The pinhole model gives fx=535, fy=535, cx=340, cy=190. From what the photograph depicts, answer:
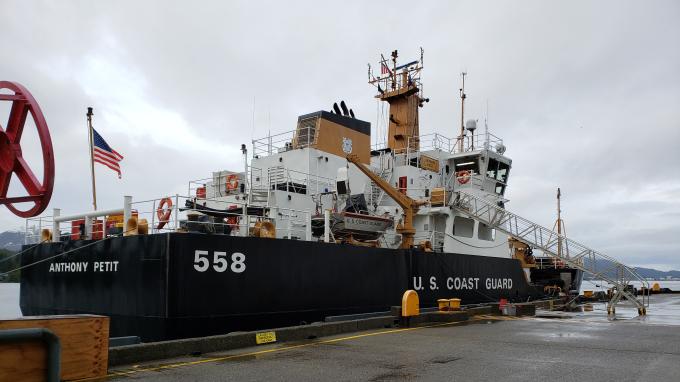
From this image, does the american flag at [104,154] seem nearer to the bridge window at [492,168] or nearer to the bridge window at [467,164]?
the bridge window at [467,164]

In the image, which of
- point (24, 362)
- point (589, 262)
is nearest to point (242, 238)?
point (24, 362)

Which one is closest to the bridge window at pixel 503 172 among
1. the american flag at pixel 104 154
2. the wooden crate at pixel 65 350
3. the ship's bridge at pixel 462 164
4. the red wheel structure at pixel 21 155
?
the ship's bridge at pixel 462 164

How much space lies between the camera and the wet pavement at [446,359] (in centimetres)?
714

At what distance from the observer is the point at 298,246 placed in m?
12.8

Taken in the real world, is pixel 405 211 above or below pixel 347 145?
below

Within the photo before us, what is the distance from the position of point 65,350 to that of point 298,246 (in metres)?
6.68

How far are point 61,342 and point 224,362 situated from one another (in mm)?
2436

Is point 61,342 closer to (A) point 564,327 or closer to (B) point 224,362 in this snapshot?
(B) point 224,362

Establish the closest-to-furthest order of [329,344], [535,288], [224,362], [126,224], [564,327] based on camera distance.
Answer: [224,362] < [329,344] < [126,224] < [564,327] < [535,288]

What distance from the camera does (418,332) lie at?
12031mm

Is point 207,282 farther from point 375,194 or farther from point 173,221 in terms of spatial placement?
point 375,194

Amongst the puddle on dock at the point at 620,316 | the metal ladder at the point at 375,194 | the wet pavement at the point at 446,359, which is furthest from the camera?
the metal ladder at the point at 375,194

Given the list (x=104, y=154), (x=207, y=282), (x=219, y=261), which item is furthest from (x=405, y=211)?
(x=104, y=154)

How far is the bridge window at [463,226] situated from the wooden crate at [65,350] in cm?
1531
